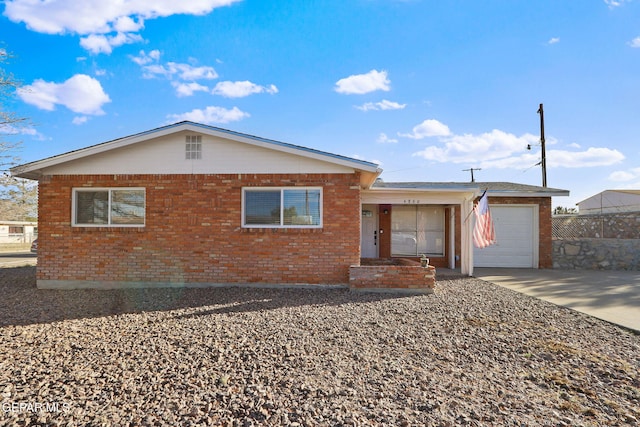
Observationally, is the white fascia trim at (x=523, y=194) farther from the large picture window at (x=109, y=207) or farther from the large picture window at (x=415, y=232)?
the large picture window at (x=109, y=207)

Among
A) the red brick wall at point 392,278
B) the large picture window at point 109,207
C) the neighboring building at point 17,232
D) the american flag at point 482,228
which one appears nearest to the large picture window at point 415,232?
the american flag at point 482,228

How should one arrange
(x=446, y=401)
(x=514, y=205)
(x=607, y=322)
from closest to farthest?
1. (x=446, y=401)
2. (x=607, y=322)
3. (x=514, y=205)

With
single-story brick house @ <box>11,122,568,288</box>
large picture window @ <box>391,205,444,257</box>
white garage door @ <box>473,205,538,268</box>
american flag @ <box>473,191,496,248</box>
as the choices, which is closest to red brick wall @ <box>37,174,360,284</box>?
single-story brick house @ <box>11,122,568,288</box>

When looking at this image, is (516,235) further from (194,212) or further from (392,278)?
(194,212)

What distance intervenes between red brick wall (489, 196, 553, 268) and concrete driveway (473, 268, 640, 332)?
76 cm

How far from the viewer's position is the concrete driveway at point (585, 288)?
6073 millimetres

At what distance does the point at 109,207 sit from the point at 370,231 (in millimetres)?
7844

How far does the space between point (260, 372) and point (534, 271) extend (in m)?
11.0

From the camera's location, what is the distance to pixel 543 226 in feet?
39.4

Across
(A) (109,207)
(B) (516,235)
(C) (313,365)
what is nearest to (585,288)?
(B) (516,235)

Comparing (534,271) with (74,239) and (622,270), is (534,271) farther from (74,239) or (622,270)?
(74,239)

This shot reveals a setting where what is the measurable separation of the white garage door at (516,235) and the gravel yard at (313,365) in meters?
6.35

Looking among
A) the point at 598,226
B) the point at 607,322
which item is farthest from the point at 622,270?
the point at 607,322

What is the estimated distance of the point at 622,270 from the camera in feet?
38.3
